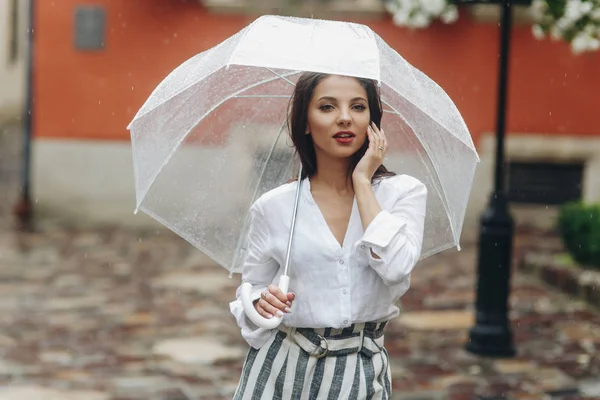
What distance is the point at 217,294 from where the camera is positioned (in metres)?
8.47

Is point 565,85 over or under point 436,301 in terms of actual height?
over

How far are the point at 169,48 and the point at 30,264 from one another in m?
3.50

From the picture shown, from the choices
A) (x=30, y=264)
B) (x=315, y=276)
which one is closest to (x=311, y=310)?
(x=315, y=276)

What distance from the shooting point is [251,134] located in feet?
11.6

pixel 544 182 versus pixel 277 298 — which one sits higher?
pixel 544 182

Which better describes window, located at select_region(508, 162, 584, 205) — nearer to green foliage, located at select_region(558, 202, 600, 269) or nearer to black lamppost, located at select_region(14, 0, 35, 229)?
green foliage, located at select_region(558, 202, 600, 269)

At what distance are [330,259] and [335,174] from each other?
0.27 m

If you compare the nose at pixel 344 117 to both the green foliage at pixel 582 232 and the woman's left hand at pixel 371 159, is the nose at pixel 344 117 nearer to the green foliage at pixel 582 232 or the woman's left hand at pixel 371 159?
the woman's left hand at pixel 371 159

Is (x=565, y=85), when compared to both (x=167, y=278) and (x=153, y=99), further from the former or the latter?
(x=153, y=99)

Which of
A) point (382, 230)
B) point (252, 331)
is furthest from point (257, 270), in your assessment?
point (382, 230)

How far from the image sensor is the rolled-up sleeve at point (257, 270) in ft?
9.42

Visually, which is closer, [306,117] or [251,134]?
[306,117]

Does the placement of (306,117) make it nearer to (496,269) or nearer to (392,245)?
(392,245)

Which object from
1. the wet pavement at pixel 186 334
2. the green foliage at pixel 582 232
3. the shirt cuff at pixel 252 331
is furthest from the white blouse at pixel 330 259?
the green foliage at pixel 582 232
